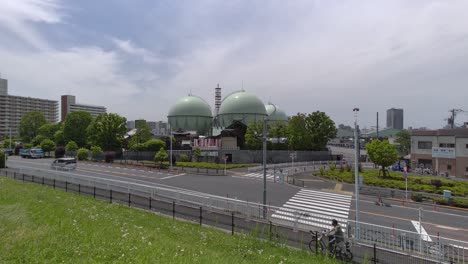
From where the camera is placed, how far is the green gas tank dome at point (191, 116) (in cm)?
9706

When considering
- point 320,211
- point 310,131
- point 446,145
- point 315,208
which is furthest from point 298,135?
point 320,211

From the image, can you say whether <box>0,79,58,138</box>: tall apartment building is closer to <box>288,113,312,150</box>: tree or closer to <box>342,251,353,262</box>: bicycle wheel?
<box>288,113,312,150</box>: tree

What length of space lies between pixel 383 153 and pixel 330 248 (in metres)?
29.9

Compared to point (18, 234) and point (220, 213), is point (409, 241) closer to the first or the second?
point (220, 213)

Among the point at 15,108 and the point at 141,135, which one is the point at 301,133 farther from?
the point at 15,108

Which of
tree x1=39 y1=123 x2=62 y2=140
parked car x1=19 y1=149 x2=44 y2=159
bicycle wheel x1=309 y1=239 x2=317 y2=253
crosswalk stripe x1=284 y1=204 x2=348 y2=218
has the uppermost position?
tree x1=39 y1=123 x2=62 y2=140

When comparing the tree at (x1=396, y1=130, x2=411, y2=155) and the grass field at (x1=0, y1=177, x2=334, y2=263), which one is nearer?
the grass field at (x1=0, y1=177, x2=334, y2=263)

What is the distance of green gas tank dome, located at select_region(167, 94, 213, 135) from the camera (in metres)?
97.1

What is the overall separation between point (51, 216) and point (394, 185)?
3268 cm

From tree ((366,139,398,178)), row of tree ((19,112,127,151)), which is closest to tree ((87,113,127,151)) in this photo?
row of tree ((19,112,127,151))

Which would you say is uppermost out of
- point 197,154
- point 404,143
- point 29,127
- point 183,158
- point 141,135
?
point 29,127

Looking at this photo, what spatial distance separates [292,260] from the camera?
35.2 ft

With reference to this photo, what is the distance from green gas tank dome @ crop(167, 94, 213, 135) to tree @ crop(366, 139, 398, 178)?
64.7 m

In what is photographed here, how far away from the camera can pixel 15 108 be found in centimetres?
17712
